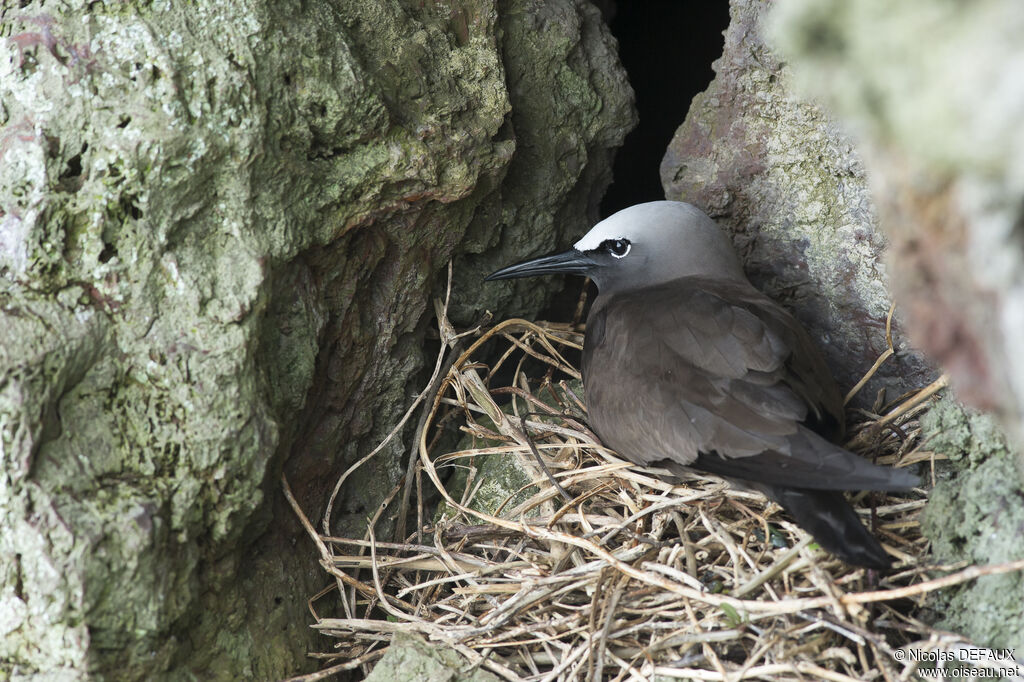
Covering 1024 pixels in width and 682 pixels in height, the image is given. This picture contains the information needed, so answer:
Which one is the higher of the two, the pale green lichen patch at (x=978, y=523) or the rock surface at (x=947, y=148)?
the rock surface at (x=947, y=148)

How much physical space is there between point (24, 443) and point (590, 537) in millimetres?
1236

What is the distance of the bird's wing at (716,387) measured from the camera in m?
1.96

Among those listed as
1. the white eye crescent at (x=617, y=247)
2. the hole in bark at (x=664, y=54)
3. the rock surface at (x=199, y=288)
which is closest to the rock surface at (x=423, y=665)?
the rock surface at (x=199, y=288)

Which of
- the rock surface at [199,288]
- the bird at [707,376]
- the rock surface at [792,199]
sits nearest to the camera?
the rock surface at [199,288]

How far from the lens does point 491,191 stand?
259cm

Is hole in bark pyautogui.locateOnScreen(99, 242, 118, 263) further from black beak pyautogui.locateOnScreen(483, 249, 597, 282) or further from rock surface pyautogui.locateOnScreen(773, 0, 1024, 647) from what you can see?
rock surface pyautogui.locateOnScreen(773, 0, 1024, 647)

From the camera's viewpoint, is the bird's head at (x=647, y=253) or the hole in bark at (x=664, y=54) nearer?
the bird's head at (x=647, y=253)

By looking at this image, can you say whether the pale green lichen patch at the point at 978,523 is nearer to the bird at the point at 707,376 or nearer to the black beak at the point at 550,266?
the bird at the point at 707,376

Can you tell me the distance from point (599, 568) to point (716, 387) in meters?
0.51

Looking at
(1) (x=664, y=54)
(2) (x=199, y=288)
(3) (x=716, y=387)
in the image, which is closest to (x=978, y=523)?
(3) (x=716, y=387)

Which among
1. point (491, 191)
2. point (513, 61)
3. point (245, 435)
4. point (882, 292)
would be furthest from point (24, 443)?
point (882, 292)

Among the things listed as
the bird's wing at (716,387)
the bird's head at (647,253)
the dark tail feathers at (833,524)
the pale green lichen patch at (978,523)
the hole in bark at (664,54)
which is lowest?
the pale green lichen patch at (978,523)

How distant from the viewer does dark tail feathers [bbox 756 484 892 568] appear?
1.79 meters

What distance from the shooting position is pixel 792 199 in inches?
102
